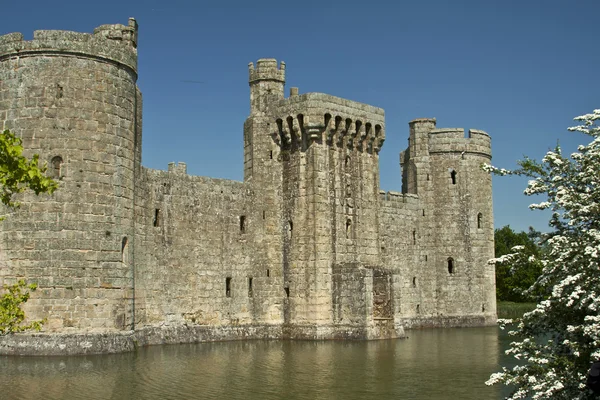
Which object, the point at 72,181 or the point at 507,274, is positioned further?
the point at 507,274

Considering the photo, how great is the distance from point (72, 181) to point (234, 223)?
1018 cm

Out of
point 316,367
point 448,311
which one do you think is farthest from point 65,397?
point 448,311

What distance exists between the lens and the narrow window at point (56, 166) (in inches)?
894

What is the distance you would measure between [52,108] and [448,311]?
24911mm

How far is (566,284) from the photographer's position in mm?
10562

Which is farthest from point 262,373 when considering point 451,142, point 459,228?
point 451,142

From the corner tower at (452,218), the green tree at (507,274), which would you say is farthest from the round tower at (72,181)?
the green tree at (507,274)

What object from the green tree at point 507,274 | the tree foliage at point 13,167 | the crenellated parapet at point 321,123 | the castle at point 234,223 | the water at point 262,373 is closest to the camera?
the tree foliage at point 13,167

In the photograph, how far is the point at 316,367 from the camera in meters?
21.6

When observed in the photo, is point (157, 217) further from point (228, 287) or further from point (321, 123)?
point (321, 123)

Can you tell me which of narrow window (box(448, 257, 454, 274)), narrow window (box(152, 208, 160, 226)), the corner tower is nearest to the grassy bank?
the corner tower

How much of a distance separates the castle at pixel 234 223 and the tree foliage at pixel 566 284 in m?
14.3

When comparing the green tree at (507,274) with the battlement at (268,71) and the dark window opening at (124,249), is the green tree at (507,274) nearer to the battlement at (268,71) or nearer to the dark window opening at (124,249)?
the battlement at (268,71)

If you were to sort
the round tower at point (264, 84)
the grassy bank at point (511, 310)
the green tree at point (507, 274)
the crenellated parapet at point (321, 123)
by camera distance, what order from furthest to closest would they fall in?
1. the green tree at point (507, 274)
2. the grassy bank at point (511, 310)
3. the round tower at point (264, 84)
4. the crenellated parapet at point (321, 123)
